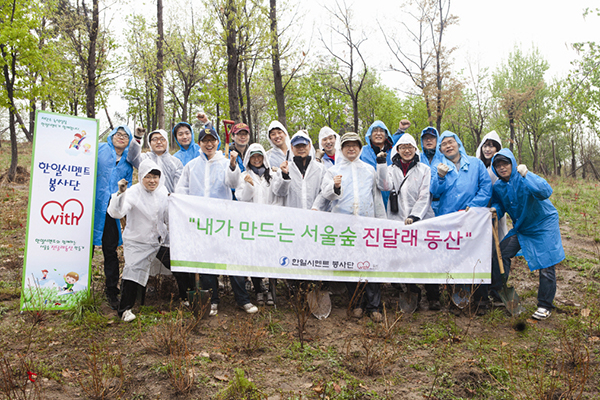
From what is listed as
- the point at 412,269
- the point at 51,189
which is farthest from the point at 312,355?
the point at 51,189

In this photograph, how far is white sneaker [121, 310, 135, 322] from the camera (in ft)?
15.1

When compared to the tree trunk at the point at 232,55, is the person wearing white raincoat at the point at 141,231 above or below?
below

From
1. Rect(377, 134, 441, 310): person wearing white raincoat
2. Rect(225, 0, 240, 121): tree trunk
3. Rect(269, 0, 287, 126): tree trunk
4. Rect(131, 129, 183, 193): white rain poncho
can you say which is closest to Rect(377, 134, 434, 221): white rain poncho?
Rect(377, 134, 441, 310): person wearing white raincoat

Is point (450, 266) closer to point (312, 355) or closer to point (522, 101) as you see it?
point (312, 355)

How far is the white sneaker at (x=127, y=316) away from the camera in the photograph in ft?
15.1

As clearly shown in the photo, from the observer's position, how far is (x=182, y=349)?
12.9 feet

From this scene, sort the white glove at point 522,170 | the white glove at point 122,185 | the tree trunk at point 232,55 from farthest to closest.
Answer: the tree trunk at point 232,55 → the white glove at point 522,170 → the white glove at point 122,185

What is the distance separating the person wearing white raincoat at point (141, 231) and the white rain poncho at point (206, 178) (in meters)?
0.40

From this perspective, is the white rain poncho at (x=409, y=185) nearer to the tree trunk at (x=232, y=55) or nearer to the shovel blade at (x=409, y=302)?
the shovel blade at (x=409, y=302)

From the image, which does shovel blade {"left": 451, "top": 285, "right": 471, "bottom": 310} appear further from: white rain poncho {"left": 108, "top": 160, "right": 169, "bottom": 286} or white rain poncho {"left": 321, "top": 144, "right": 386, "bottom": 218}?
white rain poncho {"left": 108, "top": 160, "right": 169, "bottom": 286}

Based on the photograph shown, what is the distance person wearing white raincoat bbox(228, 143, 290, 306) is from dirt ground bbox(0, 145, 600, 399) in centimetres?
128

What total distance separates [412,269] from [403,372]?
154cm

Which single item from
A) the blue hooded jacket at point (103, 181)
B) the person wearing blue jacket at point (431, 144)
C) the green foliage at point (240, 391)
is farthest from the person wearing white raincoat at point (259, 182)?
the person wearing blue jacket at point (431, 144)

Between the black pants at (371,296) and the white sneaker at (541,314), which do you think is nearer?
the white sneaker at (541,314)
